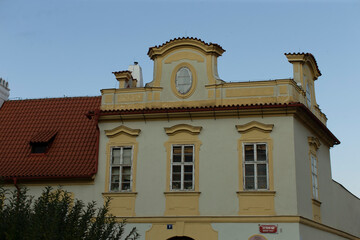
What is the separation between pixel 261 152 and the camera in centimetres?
2038

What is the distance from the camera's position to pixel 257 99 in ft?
68.3

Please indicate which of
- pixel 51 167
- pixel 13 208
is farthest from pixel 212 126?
pixel 13 208

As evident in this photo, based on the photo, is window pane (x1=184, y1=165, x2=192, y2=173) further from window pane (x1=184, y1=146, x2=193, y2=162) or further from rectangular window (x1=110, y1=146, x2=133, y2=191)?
rectangular window (x1=110, y1=146, x2=133, y2=191)

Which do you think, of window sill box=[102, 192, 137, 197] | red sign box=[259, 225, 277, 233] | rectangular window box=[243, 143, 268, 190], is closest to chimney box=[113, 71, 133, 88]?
window sill box=[102, 192, 137, 197]

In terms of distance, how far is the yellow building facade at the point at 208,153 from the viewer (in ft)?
65.3

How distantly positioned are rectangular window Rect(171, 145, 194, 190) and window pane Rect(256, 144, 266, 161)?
2.44 m

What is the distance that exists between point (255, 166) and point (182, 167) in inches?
106

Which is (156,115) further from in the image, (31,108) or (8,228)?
(8,228)

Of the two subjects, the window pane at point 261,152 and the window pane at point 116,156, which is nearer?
the window pane at point 261,152

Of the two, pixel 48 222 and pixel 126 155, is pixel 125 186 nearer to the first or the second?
pixel 126 155

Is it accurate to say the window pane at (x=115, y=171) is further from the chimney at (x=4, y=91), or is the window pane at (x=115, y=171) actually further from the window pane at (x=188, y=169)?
the chimney at (x=4, y=91)

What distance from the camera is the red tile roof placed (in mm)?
22344

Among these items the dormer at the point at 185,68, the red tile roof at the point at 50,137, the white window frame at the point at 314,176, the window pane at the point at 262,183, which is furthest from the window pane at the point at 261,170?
the red tile roof at the point at 50,137

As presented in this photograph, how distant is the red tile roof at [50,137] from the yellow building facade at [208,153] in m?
1.48
